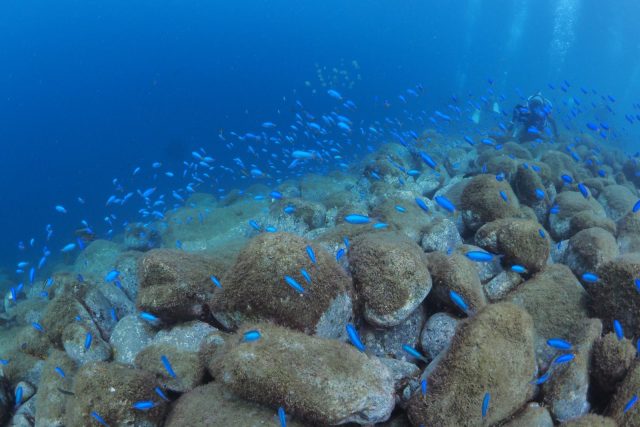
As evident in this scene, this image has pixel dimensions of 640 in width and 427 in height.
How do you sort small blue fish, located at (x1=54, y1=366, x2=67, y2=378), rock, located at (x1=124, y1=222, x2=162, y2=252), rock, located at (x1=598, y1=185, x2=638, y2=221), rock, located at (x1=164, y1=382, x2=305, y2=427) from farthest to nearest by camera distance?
rock, located at (x1=124, y1=222, x2=162, y2=252) → rock, located at (x1=598, y1=185, x2=638, y2=221) → small blue fish, located at (x1=54, y1=366, x2=67, y2=378) → rock, located at (x1=164, y1=382, x2=305, y2=427)

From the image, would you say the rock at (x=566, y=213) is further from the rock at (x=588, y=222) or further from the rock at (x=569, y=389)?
the rock at (x=569, y=389)

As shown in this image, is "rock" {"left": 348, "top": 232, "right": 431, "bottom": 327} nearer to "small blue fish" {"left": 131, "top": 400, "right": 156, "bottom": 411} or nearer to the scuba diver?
"small blue fish" {"left": 131, "top": 400, "right": 156, "bottom": 411}

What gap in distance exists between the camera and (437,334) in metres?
4.66

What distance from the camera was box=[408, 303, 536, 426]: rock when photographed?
3443mm

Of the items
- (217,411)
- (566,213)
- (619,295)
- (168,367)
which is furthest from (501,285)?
(168,367)

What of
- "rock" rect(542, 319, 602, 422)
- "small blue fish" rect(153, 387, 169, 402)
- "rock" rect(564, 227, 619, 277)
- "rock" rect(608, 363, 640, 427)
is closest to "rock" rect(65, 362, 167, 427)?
"small blue fish" rect(153, 387, 169, 402)

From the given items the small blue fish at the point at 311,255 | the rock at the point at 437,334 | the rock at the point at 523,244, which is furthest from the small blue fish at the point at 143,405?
the rock at the point at 523,244

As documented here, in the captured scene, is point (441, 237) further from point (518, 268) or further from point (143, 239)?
point (143, 239)

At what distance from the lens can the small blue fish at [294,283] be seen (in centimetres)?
419

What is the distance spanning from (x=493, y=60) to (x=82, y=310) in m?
165

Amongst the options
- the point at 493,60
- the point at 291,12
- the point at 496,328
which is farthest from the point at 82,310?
the point at 493,60

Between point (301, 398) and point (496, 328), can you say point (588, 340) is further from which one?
point (301, 398)

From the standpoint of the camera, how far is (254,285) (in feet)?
14.3

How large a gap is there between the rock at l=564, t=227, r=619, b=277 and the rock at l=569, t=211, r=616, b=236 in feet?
3.44
